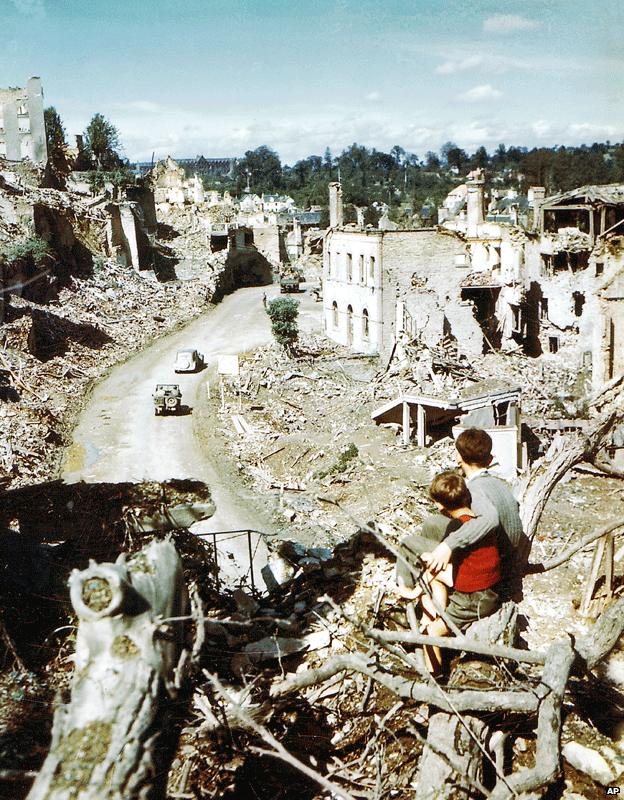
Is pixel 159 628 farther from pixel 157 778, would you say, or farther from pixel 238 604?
pixel 238 604

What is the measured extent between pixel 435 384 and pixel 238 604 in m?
17.4

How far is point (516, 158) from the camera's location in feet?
527

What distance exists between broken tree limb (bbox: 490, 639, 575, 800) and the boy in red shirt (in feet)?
2.04

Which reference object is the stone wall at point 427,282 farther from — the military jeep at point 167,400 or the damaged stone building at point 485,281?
the military jeep at point 167,400

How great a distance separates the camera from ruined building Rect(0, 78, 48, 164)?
4231cm

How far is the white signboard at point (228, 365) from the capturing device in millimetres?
26473

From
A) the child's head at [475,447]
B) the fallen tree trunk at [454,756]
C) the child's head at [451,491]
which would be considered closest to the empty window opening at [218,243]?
the child's head at [475,447]

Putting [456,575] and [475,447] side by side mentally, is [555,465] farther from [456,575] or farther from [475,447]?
[456,575]

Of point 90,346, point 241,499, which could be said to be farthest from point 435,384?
point 90,346

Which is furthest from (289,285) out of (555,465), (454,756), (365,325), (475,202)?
(454,756)

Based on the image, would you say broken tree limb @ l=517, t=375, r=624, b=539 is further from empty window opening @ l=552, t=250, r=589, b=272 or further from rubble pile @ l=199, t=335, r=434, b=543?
empty window opening @ l=552, t=250, r=589, b=272

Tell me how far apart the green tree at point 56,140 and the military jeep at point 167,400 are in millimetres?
31531

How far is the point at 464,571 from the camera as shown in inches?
166

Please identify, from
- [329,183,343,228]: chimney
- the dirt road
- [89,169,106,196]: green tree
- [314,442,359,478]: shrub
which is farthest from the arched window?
[89,169,106,196]: green tree
